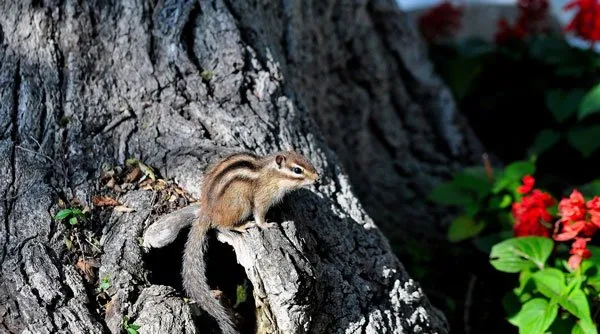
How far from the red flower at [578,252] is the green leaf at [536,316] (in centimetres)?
23

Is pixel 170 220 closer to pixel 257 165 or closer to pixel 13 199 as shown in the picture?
pixel 257 165

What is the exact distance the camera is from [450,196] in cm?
524

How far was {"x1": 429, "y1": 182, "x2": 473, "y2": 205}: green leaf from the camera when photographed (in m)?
5.20

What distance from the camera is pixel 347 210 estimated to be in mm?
4211

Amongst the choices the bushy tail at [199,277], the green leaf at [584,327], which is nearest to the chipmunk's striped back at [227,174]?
the bushy tail at [199,277]

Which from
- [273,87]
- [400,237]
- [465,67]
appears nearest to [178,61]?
[273,87]

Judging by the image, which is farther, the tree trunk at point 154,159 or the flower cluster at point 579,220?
the flower cluster at point 579,220

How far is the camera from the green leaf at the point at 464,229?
5.20 metres

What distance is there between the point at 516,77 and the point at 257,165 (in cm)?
401

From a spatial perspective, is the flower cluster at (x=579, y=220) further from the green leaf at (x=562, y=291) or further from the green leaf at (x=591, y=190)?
the green leaf at (x=591, y=190)

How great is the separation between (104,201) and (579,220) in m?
2.25

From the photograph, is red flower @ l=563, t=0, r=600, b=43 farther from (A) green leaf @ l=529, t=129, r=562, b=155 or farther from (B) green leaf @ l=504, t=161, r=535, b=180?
(B) green leaf @ l=504, t=161, r=535, b=180

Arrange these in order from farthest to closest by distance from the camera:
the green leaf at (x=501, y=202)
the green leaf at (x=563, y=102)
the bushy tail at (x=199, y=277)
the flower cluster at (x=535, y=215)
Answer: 1. the green leaf at (x=563, y=102)
2. the green leaf at (x=501, y=202)
3. the flower cluster at (x=535, y=215)
4. the bushy tail at (x=199, y=277)

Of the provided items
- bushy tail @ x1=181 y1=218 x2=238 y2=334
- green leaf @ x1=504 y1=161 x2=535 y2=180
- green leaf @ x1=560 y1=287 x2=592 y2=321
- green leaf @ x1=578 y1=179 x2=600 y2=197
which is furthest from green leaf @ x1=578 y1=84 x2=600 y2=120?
bushy tail @ x1=181 y1=218 x2=238 y2=334
